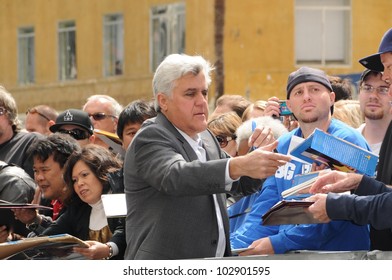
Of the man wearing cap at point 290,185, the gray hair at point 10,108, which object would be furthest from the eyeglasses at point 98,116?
the man wearing cap at point 290,185

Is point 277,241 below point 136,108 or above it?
below

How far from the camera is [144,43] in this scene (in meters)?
29.4

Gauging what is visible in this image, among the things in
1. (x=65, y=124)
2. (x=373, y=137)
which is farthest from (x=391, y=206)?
(x=65, y=124)

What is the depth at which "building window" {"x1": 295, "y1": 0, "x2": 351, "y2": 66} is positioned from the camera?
28.1 metres

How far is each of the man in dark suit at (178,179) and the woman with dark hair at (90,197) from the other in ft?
3.65

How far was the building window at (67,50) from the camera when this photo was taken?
3130 cm

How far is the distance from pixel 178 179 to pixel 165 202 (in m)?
0.26

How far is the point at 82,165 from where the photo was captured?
8.66 meters

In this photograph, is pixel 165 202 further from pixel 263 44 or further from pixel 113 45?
pixel 113 45

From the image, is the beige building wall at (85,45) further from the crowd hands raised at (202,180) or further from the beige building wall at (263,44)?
the crowd hands raised at (202,180)

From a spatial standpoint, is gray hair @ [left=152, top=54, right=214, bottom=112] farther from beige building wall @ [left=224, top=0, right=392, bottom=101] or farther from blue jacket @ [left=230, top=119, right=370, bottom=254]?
beige building wall @ [left=224, top=0, right=392, bottom=101]

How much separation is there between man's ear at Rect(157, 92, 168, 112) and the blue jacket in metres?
0.96
